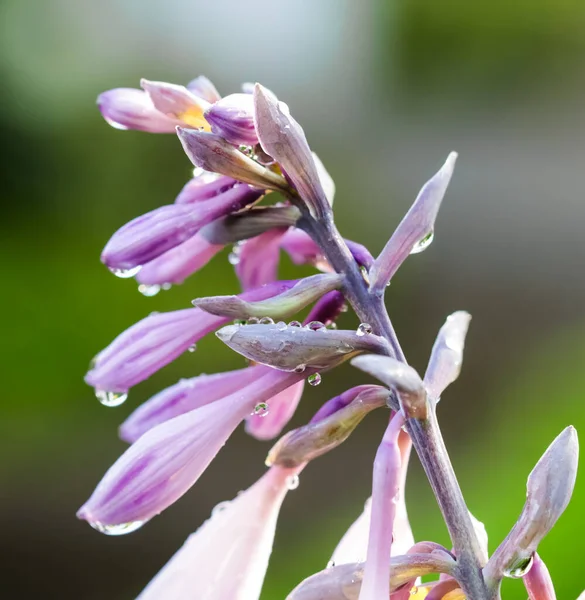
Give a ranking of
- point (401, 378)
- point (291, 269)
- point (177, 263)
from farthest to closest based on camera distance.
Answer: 1. point (291, 269)
2. point (177, 263)
3. point (401, 378)

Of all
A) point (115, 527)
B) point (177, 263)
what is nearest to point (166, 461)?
point (115, 527)

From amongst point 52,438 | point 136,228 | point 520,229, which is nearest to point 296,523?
point 52,438

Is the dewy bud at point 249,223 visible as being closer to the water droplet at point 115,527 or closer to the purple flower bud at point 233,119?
the purple flower bud at point 233,119

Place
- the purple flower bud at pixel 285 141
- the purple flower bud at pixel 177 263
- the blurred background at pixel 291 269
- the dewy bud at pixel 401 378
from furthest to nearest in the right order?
the blurred background at pixel 291 269, the purple flower bud at pixel 177 263, the purple flower bud at pixel 285 141, the dewy bud at pixel 401 378

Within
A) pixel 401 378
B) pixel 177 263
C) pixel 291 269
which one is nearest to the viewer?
pixel 401 378

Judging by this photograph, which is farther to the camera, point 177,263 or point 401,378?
point 177,263

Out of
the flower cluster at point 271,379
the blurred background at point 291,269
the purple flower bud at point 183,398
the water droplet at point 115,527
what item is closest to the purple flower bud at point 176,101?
the flower cluster at point 271,379

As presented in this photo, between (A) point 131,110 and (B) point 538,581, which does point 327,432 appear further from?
(A) point 131,110

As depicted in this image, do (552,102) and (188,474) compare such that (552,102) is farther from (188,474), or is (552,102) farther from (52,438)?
(188,474)
